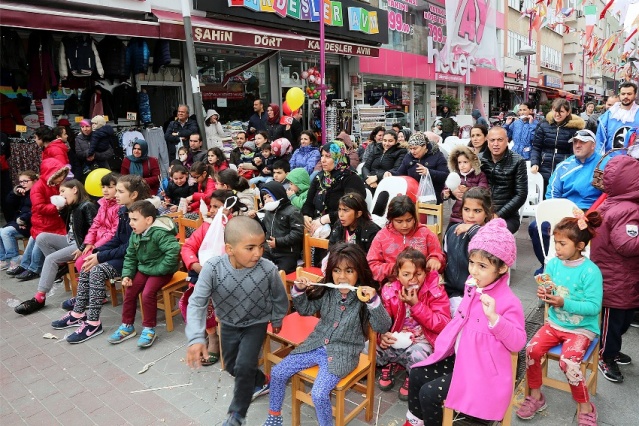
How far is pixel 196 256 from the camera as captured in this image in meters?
4.43

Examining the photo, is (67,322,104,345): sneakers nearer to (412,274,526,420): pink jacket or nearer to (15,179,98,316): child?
(15,179,98,316): child

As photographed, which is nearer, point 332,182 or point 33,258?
point 332,182

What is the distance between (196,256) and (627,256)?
3.52 meters

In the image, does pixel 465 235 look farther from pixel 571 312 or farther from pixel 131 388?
pixel 131 388

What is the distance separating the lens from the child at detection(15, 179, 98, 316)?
17.4ft

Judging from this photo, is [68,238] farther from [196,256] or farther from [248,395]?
[248,395]

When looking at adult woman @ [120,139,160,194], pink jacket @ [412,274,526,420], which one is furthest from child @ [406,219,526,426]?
adult woman @ [120,139,160,194]

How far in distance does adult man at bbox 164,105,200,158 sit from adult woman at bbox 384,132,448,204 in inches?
168

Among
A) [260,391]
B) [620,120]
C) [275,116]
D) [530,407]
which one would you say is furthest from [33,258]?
[620,120]

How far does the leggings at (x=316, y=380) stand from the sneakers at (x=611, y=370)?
2122 mm

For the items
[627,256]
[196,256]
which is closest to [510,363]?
[627,256]

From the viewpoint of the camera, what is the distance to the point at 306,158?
752cm

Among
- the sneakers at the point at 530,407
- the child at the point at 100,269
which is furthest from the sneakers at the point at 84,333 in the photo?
the sneakers at the point at 530,407

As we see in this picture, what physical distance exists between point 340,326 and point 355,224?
1.25m
